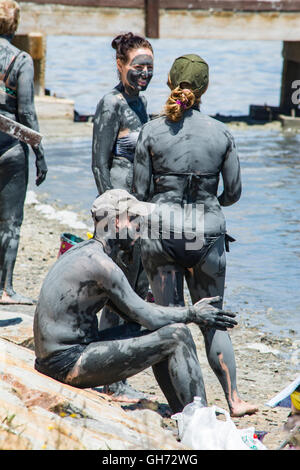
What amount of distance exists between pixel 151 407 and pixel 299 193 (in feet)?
24.4

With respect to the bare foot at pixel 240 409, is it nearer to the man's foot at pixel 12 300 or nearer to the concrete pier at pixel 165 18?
the man's foot at pixel 12 300

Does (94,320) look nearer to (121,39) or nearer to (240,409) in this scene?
(240,409)

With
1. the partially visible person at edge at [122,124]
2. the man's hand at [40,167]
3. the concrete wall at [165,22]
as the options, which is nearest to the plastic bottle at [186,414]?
the partially visible person at edge at [122,124]

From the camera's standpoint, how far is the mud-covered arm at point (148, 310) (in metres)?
4.40

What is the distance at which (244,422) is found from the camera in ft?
16.6

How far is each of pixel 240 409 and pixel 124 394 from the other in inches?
29.2

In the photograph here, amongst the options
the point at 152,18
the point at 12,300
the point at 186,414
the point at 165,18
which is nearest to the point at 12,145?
the point at 12,300

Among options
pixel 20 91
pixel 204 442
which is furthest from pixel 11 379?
pixel 20 91

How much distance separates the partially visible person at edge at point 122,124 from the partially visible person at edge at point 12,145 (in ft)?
3.02

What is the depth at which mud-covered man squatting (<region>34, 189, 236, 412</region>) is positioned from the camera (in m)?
4.46

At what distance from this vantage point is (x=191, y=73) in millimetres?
4781

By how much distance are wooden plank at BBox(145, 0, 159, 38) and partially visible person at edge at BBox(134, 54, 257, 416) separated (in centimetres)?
1095

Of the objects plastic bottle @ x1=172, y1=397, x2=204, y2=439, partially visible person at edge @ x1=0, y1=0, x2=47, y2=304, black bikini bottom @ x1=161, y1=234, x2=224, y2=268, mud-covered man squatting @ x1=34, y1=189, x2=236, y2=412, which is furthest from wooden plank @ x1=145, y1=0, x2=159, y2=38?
plastic bottle @ x1=172, y1=397, x2=204, y2=439
